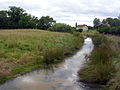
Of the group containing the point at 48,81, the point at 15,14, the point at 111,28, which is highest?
the point at 15,14

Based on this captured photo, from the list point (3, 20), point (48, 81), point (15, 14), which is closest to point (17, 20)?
point (15, 14)

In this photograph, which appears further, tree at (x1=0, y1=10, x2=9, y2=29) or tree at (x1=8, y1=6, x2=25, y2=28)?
tree at (x1=8, y1=6, x2=25, y2=28)

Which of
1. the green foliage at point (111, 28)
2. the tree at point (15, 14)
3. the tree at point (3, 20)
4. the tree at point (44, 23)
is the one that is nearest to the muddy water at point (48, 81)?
the green foliage at point (111, 28)

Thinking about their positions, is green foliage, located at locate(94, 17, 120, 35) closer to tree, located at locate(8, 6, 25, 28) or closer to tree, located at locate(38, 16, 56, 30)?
tree, located at locate(38, 16, 56, 30)

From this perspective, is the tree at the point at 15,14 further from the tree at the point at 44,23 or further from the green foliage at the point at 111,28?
the green foliage at the point at 111,28

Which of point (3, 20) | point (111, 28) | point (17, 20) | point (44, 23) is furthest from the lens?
point (44, 23)

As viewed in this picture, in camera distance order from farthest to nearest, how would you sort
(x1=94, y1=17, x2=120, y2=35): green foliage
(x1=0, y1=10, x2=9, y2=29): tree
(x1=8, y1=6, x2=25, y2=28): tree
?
(x1=8, y1=6, x2=25, y2=28): tree
(x1=0, y1=10, x2=9, y2=29): tree
(x1=94, y1=17, x2=120, y2=35): green foliage

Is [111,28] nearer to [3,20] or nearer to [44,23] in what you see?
[44,23]

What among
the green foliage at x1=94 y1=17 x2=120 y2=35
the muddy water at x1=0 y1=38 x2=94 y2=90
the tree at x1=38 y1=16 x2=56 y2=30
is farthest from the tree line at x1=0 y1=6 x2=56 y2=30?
the muddy water at x1=0 y1=38 x2=94 y2=90

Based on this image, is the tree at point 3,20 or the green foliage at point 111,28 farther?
the tree at point 3,20

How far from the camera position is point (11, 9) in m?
51.7

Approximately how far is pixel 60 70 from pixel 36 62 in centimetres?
172

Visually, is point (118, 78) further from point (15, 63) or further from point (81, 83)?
point (15, 63)

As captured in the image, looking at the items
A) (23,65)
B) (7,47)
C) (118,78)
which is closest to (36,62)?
(23,65)
